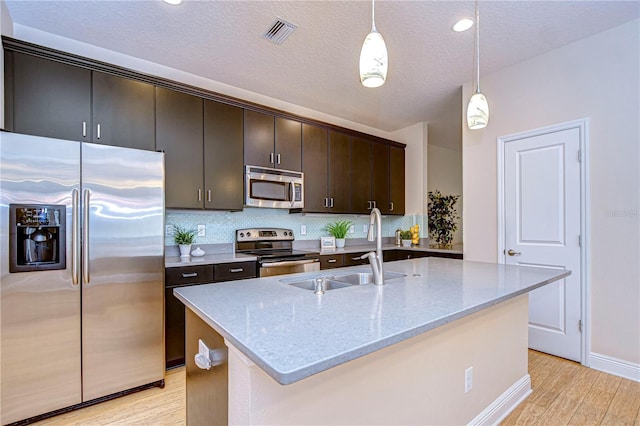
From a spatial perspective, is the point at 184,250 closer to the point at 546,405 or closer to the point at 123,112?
the point at 123,112

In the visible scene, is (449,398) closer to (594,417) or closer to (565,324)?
(594,417)

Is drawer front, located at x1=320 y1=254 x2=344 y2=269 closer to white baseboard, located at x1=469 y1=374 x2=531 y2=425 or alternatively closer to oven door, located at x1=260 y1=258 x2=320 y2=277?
oven door, located at x1=260 y1=258 x2=320 y2=277

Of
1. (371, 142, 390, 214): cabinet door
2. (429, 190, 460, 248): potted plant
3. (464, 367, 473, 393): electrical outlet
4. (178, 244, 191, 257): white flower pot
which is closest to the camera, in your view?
(464, 367, 473, 393): electrical outlet

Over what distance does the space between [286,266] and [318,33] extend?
212 cm

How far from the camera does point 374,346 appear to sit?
2.85 ft

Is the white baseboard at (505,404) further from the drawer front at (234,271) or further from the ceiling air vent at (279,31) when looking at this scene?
the ceiling air vent at (279,31)

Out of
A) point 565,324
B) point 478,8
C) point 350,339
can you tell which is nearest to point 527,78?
point 478,8

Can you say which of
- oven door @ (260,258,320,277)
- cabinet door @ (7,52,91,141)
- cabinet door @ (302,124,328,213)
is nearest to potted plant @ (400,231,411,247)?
cabinet door @ (302,124,328,213)

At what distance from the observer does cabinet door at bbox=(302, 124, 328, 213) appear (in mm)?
3814

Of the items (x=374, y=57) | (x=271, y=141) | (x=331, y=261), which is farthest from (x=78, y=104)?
(x=331, y=261)

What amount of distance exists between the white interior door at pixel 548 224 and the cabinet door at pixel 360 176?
70.0 inches

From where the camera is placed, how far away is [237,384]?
1.00 m

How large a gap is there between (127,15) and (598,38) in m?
3.70

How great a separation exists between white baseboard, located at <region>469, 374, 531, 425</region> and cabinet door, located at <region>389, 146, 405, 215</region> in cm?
287
